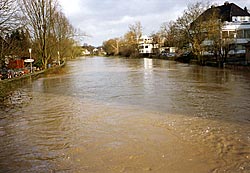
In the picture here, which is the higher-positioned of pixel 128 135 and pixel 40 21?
pixel 40 21

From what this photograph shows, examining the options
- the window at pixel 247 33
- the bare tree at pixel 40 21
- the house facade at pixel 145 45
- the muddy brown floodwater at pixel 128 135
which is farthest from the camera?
the house facade at pixel 145 45

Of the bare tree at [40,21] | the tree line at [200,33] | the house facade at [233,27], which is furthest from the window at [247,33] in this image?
the bare tree at [40,21]

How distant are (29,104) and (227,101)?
8.04m

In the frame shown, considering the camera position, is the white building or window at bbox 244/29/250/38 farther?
window at bbox 244/29/250/38

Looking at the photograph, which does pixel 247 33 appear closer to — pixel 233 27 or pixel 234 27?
pixel 234 27

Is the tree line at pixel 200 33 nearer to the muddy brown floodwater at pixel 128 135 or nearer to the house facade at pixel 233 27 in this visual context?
the house facade at pixel 233 27

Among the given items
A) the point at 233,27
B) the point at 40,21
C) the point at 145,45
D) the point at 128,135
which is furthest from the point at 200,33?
the point at 145,45

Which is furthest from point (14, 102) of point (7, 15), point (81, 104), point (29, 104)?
point (7, 15)

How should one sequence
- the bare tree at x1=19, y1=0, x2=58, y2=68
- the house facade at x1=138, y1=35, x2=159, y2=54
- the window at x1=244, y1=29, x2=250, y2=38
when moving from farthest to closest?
the house facade at x1=138, y1=35, x2=159, y2=54 < the window at x1=244, y1=29, x2=250, y2=38 < the bare tree at x1=19, y1=0, x2=58, y2=68

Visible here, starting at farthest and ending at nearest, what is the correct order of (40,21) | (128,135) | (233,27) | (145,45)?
(145,45), (233,27), (40,21), (128,135)

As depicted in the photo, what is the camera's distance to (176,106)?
11359mm

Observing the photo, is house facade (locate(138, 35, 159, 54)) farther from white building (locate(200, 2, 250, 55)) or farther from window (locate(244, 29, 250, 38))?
window (locate(244, 29, 250, 38))

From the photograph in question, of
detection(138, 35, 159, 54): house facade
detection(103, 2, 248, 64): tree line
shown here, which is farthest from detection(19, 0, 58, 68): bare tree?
A: detection(138, 35, 159, 54): house facade

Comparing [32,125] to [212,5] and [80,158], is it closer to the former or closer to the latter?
[80,158]
